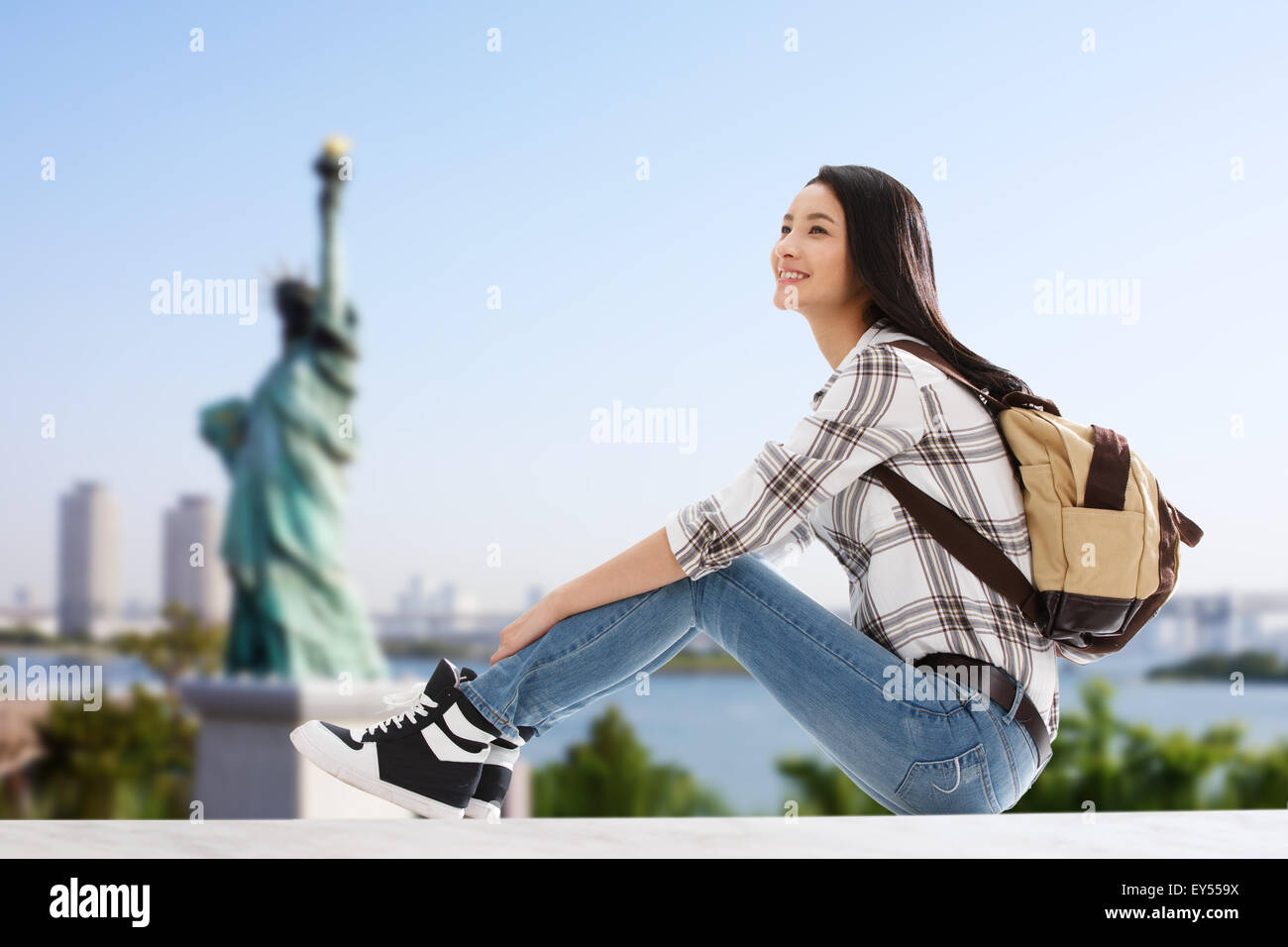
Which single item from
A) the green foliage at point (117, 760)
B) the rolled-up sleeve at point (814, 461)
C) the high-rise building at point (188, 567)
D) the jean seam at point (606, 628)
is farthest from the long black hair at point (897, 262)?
the high-rise building at point (188, 567)

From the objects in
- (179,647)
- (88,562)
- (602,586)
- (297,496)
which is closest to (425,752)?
(602,586)

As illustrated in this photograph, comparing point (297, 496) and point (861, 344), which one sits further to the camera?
point (297, 496)

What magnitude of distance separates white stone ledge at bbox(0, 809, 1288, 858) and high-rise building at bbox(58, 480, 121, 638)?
411 inches

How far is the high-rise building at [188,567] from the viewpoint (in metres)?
10.2

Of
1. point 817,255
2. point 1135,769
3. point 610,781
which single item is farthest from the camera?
point 610,781

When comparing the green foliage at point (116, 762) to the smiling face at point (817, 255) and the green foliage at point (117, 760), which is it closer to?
the green foliage at point (117, 760)

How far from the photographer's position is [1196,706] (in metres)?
10.1

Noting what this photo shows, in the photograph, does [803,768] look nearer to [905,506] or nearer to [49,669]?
[49,669]

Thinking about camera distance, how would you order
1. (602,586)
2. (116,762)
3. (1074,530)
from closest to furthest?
(1074,530)
(602,586)
(116,762)

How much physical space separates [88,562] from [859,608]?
39.7 feet

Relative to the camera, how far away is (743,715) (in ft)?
39.8

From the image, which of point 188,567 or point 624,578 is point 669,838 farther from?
point 188,567

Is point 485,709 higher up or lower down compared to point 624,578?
lower down
